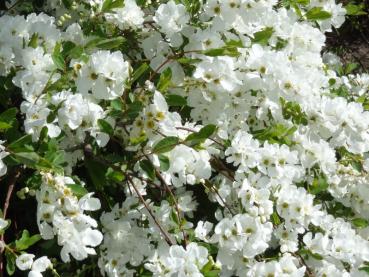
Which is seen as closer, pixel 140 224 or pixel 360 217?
pixel 140 224

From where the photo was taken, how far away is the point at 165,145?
5.82ft

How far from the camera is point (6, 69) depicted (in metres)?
1.97

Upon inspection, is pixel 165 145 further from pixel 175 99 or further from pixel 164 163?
pixel 175 99

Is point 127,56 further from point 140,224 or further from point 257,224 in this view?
Result: point 257,224

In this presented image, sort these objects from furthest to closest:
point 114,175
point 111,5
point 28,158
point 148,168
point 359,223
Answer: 1. point 359,223
2. point 111,5
3. point 114,175
4. point 148,168
5. point 28,158

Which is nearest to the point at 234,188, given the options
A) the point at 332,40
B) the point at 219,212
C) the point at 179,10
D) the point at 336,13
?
the point at 219,212

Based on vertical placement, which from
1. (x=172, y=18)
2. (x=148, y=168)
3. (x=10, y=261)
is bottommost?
(x=10, y=261)

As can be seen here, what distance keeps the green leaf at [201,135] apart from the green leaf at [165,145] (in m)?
0.06

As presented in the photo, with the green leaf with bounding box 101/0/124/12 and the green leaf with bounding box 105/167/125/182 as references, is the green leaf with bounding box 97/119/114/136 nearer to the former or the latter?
the green leaf with bounding box 105/167/125/182

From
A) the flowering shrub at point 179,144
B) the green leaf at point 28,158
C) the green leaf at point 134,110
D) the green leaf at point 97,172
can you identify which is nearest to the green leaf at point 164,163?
the flowering shrub at point 179,144

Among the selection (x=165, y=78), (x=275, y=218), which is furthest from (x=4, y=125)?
(x=275, y=218)

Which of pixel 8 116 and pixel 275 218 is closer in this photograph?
pixel 8 116

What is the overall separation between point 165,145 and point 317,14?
104 cm

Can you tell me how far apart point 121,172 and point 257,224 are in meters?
0.49
